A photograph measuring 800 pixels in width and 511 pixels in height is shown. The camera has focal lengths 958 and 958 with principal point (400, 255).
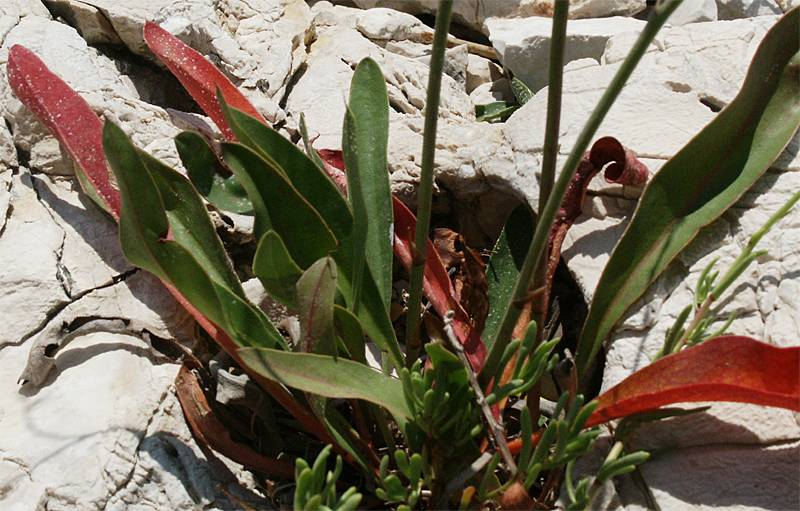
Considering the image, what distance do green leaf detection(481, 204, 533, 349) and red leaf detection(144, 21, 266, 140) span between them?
0.51 m

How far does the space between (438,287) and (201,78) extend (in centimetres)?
62

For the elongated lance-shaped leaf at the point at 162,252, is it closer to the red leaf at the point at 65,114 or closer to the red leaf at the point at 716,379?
the red leaf at the point at 65,114

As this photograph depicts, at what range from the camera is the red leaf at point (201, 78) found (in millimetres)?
1810

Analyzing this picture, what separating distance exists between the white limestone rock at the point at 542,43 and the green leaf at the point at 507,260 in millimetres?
880

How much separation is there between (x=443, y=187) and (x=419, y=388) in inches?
30.2

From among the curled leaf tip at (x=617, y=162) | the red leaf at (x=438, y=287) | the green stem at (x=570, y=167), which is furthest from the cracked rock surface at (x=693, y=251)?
the green stem at (x=570, y=167)

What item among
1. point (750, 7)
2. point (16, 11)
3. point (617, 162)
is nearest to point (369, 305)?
point (617, 162)

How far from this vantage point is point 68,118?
5.74 feet

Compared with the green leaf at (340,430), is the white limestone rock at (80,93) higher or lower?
higher

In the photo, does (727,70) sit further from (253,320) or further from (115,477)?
(115,477)

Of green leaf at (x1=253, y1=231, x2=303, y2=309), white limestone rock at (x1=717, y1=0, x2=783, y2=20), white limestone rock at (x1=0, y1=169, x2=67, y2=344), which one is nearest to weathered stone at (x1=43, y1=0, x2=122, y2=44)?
white limestone rock at (x1=0, y1=169, x2=67, y2=344)

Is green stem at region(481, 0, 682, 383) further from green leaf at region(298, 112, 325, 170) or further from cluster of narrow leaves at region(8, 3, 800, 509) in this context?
green leaf at region(298, 112, 325, 170)

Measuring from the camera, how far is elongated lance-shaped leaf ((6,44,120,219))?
67.2 inches

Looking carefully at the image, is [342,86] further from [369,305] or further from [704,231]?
[704,231]
